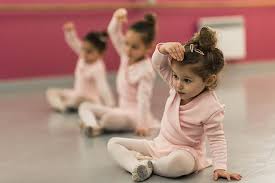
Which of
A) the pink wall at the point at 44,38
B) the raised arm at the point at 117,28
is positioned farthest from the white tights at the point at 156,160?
the pink wall at the point at 44,38

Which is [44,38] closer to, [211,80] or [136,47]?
[136,47]

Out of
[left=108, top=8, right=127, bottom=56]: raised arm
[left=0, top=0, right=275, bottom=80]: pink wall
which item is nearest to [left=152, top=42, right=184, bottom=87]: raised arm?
[left=108, top=8, right=127, bottom=56]: raised arm

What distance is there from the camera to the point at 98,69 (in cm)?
325

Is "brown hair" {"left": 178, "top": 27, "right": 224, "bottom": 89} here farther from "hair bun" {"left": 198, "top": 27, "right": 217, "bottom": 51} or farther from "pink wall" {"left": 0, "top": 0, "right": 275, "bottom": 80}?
"pink wall" {"left": 0, "top": 0, "right": 275, "bottom": 80}

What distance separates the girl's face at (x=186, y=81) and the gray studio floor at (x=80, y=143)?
0.33m

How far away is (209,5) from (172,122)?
3.52 metres

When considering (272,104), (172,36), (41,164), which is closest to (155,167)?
(41,164)

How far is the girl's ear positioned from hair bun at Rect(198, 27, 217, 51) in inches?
4.1

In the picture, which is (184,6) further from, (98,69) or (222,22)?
(98,69)

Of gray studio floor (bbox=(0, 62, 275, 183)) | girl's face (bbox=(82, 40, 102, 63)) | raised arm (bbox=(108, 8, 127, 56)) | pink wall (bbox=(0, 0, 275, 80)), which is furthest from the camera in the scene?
pink wall (bbox=(0, 0, 275, 80))

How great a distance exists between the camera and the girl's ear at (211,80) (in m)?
1.81

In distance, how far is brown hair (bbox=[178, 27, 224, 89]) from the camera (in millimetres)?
1769

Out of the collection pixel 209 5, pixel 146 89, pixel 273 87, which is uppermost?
pixel 209 5

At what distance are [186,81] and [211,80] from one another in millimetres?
95
